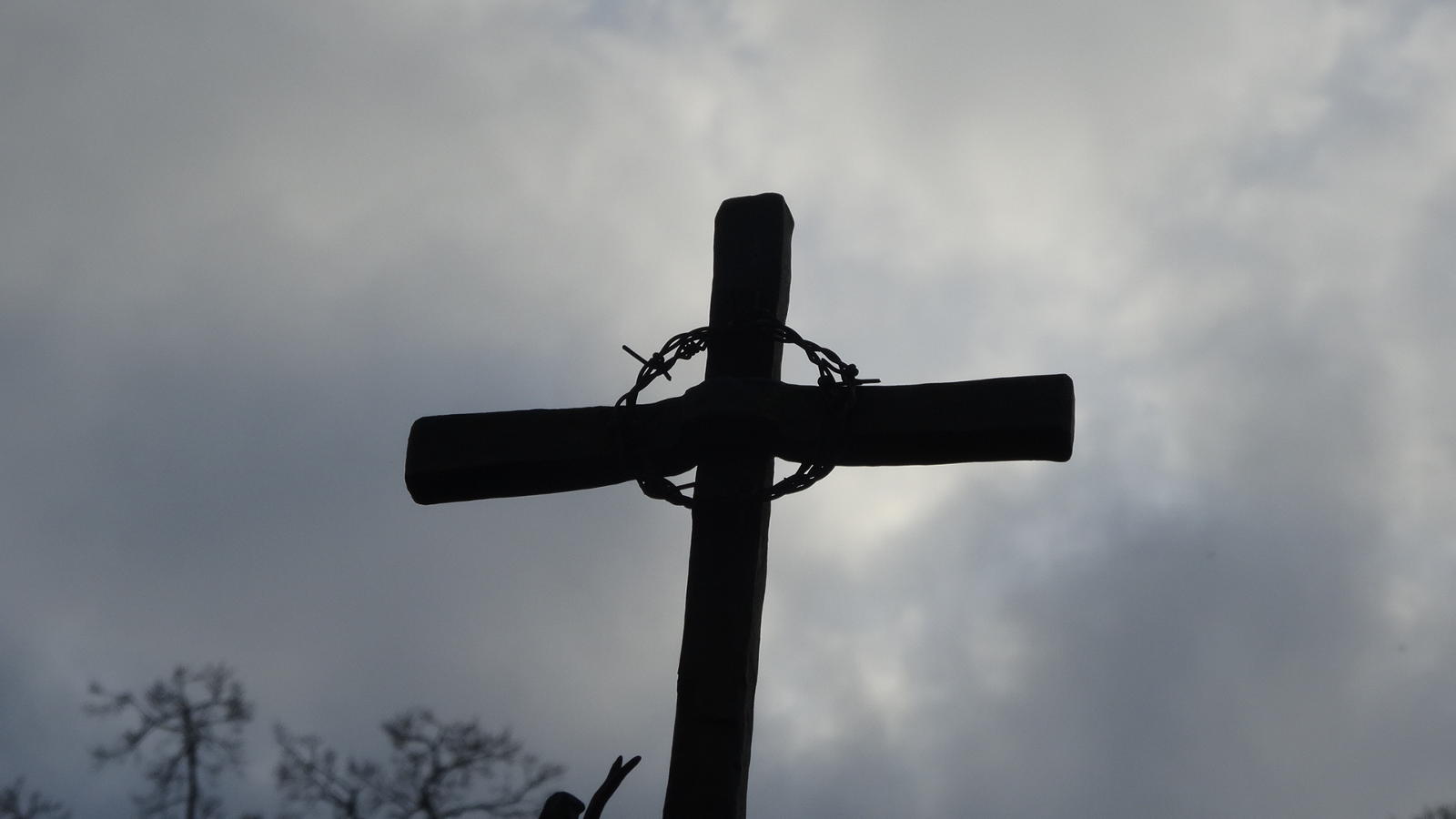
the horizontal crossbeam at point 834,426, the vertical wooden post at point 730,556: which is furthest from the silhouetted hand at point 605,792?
the horizontal crossbeam at point 834,426

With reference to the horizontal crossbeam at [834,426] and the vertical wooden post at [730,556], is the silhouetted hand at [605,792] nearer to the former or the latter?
the vertical wooden post at [730,556]

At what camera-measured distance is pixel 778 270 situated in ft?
12.4

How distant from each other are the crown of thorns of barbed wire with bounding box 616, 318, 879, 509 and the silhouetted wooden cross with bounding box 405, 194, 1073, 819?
0.02 metres

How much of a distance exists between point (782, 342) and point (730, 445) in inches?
14.3

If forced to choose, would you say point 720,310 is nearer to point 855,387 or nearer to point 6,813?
point 855,387

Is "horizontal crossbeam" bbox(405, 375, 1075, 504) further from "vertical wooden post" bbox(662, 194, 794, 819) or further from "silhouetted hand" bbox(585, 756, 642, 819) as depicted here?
"silhouetted hand" bbox(585, 756, 642, 819)

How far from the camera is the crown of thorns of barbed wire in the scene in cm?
341

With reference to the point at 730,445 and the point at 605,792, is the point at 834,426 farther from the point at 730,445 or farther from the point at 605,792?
the point at 605,792

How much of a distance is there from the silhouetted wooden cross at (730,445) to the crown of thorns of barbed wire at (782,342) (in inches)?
0.7

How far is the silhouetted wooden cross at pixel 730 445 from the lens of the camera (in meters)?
3.16

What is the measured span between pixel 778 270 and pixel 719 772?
4.49 feet

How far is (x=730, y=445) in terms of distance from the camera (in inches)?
136

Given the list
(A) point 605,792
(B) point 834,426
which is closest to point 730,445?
(B) point 834,426

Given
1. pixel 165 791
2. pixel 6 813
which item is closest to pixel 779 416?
pixel 165 791
